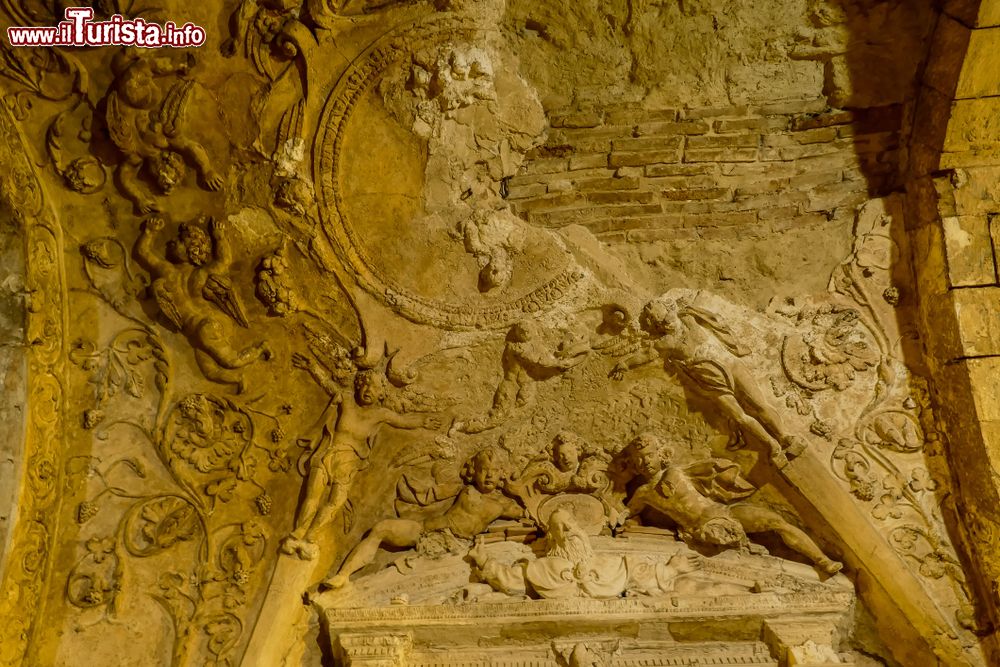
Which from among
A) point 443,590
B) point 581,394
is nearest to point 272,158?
point 581,394

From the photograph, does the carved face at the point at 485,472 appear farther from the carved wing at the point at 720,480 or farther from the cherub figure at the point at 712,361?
the carved wing at the point at 720,480

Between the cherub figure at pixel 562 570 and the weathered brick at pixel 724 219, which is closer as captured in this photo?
the cherub figure at pixel 562 570

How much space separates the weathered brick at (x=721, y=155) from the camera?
3.64 m

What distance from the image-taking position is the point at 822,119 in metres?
3.63

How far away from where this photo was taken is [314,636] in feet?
11.0

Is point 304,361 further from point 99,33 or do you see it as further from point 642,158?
point 642,158

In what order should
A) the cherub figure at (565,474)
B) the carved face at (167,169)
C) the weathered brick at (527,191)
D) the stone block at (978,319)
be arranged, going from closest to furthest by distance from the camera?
the stone block at (978,319)
the carved face at (167,169)
the cherub figure at (565,474)
the weathered brick at (527,191)

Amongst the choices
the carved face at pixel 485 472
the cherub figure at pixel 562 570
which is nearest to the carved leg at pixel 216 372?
the carved face at pixel 485 472

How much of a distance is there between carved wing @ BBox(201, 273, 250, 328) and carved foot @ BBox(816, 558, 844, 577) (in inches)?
101

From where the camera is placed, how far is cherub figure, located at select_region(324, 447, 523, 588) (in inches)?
136

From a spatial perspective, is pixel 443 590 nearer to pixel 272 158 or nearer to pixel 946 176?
pixel 272 158

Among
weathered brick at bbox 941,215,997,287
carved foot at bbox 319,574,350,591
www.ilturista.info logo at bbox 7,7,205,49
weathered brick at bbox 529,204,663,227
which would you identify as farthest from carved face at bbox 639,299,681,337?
www.ilturista.info logo at bbox 7,7,205,49

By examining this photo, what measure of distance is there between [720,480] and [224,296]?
2.23 m

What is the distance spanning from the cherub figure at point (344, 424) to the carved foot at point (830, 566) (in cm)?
167
